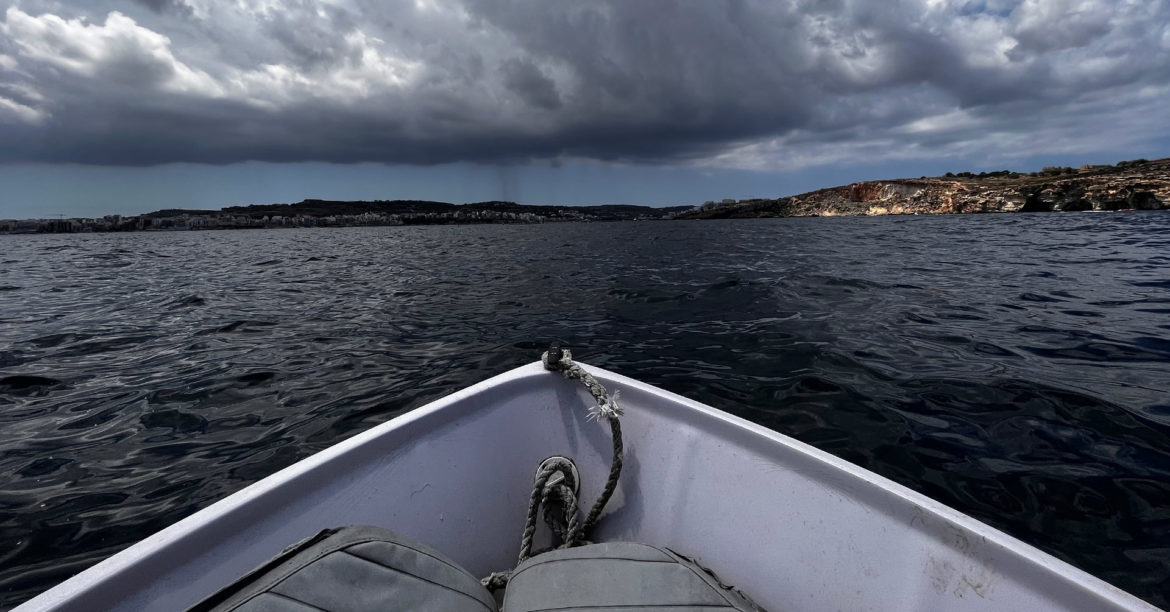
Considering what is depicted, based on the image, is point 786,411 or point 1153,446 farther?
point 786,411

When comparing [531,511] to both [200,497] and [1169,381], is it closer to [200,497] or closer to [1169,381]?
[200,497]

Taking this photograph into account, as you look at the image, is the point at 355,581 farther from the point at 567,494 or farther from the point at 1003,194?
the point at 1003,194

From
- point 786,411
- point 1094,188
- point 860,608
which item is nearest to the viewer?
point 860,608

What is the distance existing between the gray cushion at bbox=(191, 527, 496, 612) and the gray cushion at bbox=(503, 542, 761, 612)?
0.56 feet

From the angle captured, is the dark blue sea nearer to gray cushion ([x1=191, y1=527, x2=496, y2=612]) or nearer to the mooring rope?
the mooring rope

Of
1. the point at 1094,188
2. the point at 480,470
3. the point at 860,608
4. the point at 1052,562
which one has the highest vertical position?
the point at 1094,188

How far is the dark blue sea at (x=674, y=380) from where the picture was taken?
9.97 feet

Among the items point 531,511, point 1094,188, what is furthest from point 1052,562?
point 1094,188

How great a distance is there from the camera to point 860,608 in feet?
6.01

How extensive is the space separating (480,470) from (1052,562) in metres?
2.30

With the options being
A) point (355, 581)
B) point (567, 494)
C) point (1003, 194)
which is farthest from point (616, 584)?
point (1003, 194)

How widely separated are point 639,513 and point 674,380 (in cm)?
283

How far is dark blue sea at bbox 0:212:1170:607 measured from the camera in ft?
9.97

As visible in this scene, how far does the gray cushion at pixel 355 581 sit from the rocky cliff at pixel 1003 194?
79908mm
